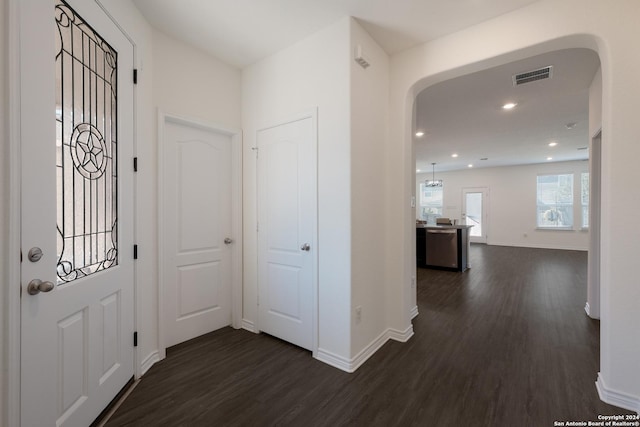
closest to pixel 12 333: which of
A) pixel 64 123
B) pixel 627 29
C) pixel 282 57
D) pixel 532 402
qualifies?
pixel 64 123

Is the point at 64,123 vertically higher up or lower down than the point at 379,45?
lower down

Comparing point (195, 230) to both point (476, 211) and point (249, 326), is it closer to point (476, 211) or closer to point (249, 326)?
point (249, 326)

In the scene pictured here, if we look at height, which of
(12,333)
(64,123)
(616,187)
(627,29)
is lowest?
(12,333)

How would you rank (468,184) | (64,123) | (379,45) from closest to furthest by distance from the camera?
(64,123)
(379,45)
(468,184)

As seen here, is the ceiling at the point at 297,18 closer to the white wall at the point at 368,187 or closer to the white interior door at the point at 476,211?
the white wall at the point at 368,187

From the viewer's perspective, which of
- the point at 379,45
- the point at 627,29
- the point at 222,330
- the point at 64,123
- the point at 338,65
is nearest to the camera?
the point at 64,123

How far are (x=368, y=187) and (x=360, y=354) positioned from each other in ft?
4.86

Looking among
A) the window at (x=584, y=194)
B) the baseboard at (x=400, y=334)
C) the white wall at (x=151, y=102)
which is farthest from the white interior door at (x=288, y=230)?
the window at (x=584, y=194)

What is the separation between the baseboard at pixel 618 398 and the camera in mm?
1796

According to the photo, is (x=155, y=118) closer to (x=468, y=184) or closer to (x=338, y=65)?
(x=338, y=65)

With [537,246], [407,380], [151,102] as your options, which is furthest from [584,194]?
[151,102]

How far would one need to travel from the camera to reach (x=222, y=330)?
304 centimetres

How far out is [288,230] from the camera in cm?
276

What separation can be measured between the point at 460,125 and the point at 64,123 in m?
5.53
